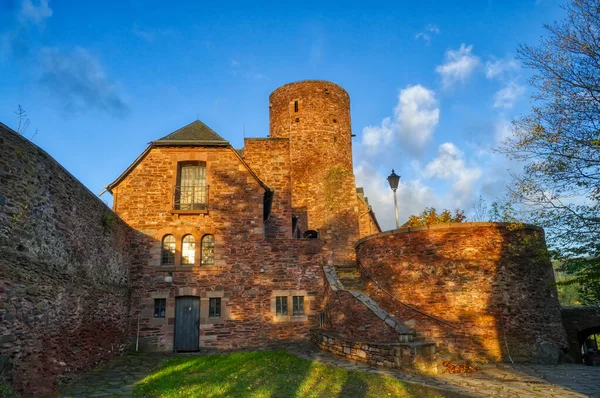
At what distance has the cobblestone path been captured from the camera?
8.44 m

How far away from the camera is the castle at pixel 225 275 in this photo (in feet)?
29.1

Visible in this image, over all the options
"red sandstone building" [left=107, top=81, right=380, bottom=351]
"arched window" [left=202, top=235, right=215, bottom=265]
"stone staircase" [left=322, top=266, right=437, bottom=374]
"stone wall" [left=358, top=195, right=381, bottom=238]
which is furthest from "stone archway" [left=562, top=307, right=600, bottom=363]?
"arched window" [left=202, top=235, right=215, bottom=265]

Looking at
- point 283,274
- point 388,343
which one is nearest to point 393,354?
point 388,343

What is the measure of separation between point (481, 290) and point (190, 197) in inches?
422

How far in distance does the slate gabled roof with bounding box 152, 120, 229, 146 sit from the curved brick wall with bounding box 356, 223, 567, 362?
824cm

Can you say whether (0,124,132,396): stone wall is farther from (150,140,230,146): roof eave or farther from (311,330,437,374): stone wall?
(311,330,437,374): stone wall

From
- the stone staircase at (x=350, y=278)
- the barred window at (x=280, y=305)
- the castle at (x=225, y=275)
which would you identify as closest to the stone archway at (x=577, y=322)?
the castle at (x=225, y=275)

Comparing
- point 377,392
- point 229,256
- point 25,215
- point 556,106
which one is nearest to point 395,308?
point 377,392

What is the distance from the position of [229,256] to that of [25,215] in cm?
779

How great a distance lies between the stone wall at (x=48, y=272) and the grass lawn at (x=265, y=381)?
1999mm

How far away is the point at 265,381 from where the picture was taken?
9.34 metres

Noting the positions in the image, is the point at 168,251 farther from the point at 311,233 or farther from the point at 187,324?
the point at 311,233

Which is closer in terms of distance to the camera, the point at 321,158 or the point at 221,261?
the point at 221,261

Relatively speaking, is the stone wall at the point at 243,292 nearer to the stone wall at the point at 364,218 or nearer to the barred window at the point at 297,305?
the barred window at the point at 297,305
